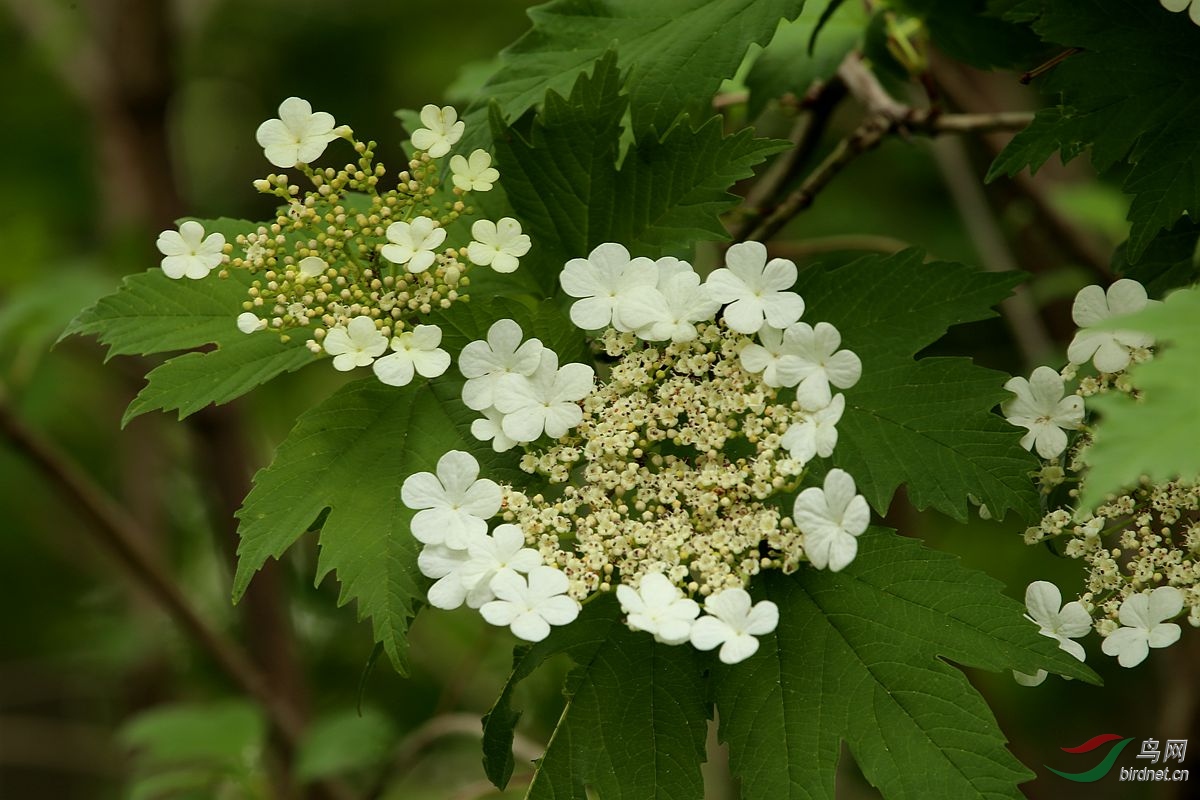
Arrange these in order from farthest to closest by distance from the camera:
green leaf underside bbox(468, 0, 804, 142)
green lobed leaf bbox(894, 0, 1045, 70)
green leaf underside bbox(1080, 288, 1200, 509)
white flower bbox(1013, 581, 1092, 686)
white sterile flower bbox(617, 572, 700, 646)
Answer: green lobed leaf bbox(894, 0, 1045, 70), green leaf underside bbox(468, 0, 804, 142), white flower bbox(1013, 581, 1092, 686), white sterile flower bbox(617, 572, 700, 646), green leaf underside bbox(1080, 288, 1200, 509)

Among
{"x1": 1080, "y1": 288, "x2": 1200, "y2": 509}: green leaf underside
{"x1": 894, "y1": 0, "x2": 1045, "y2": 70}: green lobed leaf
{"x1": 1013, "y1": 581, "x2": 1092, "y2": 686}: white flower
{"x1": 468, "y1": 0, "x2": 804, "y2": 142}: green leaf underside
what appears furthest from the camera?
{"x1": 894, "y1": 0, "x2": 1045, "y2": 70}: green lobed leaf

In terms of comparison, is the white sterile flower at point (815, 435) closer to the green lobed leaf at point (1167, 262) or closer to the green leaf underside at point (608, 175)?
the green leaf underside at point (608, 175)

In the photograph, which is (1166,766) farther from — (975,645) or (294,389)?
(294,389)

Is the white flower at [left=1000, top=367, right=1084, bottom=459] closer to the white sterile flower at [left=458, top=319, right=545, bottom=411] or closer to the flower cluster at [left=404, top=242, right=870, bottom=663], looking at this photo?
the flower cluster at [left=404, top=242, right=870, bottom=663]

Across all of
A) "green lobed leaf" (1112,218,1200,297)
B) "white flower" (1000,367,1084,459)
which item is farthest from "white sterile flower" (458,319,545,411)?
"green lobed leaf" (1112,218,1200,297)

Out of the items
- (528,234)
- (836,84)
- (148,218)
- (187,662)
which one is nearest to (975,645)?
(528,234)

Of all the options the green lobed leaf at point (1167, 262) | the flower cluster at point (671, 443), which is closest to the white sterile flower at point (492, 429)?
the flower cluster at point (671, 443)

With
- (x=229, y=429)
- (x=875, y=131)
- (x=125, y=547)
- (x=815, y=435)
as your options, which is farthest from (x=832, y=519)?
(x=229, y=429)
